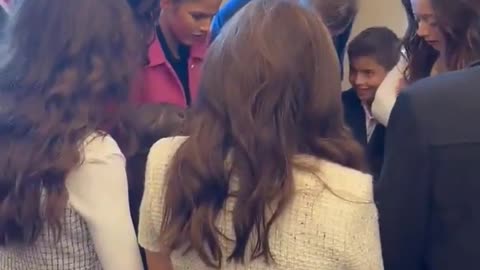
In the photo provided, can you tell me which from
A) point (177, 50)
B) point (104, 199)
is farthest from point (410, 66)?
point (104, 199)

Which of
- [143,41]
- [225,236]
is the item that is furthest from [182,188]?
[143,41]

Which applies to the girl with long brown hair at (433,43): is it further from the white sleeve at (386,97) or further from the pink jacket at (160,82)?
the pink jacket at (160,82)

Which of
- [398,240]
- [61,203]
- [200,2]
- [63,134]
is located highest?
[200,2]

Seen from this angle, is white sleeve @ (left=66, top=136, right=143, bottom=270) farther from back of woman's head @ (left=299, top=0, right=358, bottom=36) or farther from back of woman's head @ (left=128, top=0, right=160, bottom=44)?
back of woman's head @ (left=299, top=0, right=358, bottom=36)

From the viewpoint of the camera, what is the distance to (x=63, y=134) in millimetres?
1278

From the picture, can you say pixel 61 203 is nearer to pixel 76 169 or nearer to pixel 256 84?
pixel 76 169

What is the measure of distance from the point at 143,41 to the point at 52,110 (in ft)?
1.07

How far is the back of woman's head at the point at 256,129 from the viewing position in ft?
3.80

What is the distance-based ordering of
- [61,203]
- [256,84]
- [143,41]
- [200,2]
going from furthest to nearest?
[200,2] < [143,41] < [61,203] < [256,84]

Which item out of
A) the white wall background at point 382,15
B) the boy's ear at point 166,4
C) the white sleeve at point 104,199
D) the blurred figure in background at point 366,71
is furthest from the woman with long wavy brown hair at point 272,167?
the white wall background at point 382,15

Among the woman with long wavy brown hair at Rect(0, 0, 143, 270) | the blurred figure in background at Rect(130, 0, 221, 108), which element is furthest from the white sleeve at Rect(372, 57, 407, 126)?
the woman with long wavy brown hair at Rect(0, 0, 143, 270)

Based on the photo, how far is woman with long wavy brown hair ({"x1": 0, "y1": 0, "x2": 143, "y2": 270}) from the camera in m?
1.28

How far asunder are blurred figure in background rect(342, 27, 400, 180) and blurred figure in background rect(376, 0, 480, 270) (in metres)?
0.94

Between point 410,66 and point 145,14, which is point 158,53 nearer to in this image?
point 145,14
